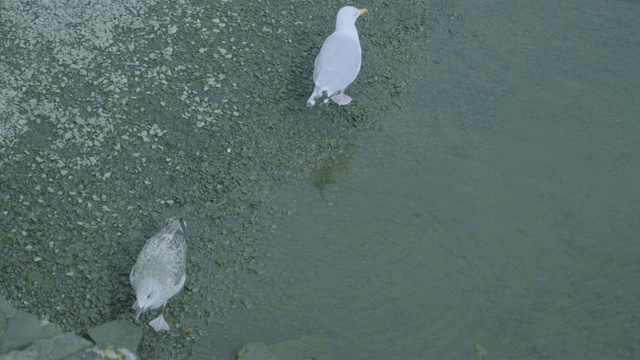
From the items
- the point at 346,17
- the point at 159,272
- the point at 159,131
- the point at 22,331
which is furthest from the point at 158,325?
the point at 346,17

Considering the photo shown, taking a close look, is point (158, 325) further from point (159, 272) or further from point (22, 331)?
point (22, 331)

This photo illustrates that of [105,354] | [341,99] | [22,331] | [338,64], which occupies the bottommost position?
[22,331]

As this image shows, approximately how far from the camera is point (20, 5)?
5.16 m

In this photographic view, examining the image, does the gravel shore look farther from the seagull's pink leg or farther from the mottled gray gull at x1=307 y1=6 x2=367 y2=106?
the mottled gray gull at x1=307 y1=6 x2=367 y2=106

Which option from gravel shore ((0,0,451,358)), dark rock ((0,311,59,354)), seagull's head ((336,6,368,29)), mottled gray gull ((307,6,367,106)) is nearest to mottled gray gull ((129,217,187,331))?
gravel shore ((0,0,451,358))

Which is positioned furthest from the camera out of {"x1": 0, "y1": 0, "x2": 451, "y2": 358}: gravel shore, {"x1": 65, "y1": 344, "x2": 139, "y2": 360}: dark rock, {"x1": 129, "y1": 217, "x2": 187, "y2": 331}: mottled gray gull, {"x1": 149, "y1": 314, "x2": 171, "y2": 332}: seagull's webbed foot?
{"x1": 0, "y1": 0, "x2": 451, "y2": 358}: gravel shore

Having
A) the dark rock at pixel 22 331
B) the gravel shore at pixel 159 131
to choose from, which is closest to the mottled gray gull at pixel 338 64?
the gravel shore at pixel 159 131

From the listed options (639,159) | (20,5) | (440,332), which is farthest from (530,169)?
(20,5)

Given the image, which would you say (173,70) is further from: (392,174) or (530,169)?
(530,169)

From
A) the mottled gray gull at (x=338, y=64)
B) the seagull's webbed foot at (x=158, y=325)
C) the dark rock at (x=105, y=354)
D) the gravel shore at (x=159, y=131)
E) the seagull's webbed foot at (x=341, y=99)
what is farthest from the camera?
the seagull's webbed foot at (x=341, y=99)

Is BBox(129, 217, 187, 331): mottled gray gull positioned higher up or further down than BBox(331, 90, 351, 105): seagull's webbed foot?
further down

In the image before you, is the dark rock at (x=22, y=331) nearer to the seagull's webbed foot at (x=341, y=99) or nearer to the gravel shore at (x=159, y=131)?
the gravel shore at (x=159, y=131)

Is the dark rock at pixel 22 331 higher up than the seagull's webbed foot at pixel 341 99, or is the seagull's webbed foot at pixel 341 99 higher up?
the seagull's webbed foot at pixel 341 99

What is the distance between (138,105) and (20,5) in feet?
4.38
